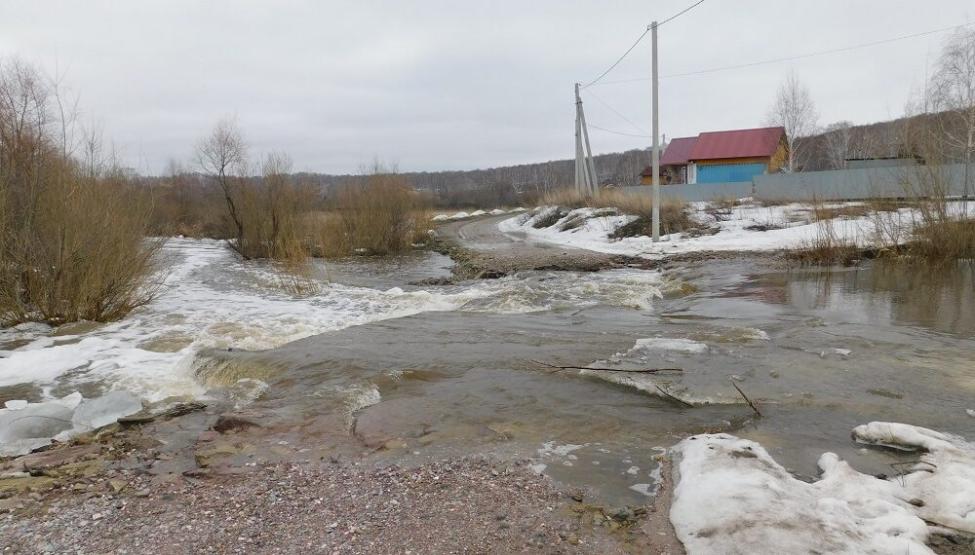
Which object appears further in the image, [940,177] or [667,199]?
[667,199]

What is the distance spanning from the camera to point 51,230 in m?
9.81

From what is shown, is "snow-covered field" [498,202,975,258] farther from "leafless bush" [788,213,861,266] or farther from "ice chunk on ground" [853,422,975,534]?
"ice chunk on ground" [853,422,975,534]

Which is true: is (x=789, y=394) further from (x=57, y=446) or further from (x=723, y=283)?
(x=723, y=283)

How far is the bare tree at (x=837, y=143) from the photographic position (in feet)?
171

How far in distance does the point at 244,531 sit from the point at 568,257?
1607 cm

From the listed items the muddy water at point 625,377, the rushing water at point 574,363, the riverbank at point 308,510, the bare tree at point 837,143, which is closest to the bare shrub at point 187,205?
the rushing water at point 574,363

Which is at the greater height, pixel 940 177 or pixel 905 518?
pixel 940 177

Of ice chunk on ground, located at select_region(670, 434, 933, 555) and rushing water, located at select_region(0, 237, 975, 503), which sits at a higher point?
ice chunk on ground, located at select_region(670, 434, 933, 555)

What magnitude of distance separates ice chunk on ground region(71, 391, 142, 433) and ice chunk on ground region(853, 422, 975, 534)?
6.43 meters

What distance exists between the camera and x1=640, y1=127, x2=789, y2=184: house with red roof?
43.2 meters

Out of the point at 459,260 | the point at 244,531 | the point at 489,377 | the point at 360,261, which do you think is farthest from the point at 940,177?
the point at 360,261

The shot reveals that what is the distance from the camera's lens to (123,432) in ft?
17.1

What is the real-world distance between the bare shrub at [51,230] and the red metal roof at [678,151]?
144 ft

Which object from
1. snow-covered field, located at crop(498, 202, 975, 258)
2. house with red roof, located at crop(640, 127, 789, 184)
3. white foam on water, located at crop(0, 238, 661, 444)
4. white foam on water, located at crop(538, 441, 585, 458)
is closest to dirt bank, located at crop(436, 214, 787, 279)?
snow-covered field, located at crop(498, 202, 975, 258)
